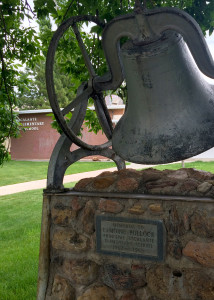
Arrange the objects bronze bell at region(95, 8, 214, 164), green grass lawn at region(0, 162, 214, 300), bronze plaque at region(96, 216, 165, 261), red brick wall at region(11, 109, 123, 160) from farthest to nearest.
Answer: red brick wall at region(11, 109, 123, 160) < green grass lawn at region(0, 162, 214, 300) < bronze plaque at region(96, 216, 165, 261) < bronze bell at region(95, 8, 214, 164)

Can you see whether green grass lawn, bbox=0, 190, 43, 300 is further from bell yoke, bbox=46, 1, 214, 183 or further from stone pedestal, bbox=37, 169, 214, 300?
bell yoke, bbox=46, 1, 214, 183

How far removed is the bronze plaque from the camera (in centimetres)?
208

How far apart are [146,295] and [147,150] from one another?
0.80 m

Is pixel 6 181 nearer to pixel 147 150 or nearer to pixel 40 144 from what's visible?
pixel 40 144

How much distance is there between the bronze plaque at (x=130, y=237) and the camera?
2.08m

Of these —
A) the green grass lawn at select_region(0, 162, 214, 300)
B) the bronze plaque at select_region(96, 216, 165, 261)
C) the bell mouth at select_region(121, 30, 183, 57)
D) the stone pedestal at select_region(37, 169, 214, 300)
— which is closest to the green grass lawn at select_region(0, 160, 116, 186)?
the green grass lawn at select_region(0, 162, 214, 300)

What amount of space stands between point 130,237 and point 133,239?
2 cm

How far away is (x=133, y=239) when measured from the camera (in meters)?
2.17

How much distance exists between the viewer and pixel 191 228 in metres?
2.00

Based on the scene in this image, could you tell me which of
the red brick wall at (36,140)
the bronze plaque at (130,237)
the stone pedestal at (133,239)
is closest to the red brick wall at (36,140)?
the red brick wall at (36,140)

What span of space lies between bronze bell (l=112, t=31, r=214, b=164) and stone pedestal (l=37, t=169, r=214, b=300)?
8.6 inches

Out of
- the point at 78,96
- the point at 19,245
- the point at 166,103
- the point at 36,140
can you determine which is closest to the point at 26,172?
the point at 36,140

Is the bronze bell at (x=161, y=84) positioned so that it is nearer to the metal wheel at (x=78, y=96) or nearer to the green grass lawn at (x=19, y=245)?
the metal wheel at (x=78, y=96)

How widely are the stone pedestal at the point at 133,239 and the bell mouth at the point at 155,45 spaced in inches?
28.5
